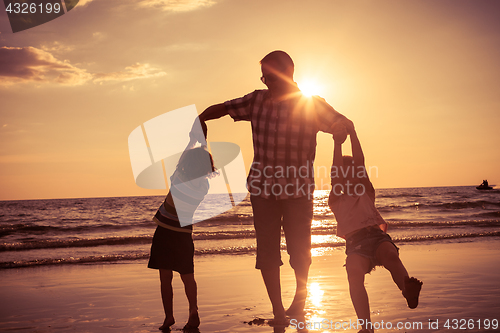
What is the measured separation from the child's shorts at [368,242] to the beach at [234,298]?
2.65ft

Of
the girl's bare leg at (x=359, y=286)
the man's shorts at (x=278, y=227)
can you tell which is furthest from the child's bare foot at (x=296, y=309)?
the girl's bare leg at (x=359, y=286)

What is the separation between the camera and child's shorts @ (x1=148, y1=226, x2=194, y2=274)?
130 inches

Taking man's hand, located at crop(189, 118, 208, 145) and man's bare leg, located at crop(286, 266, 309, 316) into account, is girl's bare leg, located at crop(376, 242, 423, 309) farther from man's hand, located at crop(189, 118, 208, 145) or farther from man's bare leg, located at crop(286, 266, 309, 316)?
man's hand, located at crop(189, 118, 208, 145)

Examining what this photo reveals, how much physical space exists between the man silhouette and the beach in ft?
2.40

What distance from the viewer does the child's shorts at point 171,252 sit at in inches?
130

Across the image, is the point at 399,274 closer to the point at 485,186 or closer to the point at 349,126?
the point at 349,126

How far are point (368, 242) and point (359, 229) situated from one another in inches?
4.5

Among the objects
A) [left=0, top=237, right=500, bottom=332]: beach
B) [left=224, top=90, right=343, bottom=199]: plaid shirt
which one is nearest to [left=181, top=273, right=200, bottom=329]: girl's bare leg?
[left=0, top=237, right=500, bottom=332]: beach

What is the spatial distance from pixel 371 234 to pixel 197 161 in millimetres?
1614

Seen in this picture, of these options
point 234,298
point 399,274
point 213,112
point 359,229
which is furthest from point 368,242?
point 234,298

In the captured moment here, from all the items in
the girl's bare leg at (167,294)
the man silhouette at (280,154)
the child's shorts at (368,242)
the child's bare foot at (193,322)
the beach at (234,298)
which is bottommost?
the beach at (234,298)

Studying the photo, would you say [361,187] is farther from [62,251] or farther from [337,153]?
[62,251]

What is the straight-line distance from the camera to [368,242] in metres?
2.78

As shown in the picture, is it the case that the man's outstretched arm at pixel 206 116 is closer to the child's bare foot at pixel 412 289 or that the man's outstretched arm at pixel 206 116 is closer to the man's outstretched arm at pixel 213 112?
the man's outstretched arm at pixel 213 112
